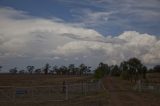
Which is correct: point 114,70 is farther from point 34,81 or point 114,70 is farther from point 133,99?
point 133,99

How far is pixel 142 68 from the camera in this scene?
80312 millimetres

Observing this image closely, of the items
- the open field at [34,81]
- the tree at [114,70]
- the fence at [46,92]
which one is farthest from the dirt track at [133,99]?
the tree at [114,70]

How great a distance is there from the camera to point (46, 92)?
41031 mm

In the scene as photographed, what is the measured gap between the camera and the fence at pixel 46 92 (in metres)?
32.7

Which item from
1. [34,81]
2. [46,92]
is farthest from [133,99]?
[34,81]

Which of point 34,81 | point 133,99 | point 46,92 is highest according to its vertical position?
point 34,81

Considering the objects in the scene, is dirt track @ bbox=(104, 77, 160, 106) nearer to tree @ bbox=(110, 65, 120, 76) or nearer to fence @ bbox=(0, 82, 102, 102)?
fence @ bbox=(0, 82, 102, 102)

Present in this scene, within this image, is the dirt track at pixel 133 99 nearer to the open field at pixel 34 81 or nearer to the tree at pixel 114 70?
the open field at pixel 34 81

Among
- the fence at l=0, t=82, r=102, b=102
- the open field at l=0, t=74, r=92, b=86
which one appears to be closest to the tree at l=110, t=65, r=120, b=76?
the open field at l=0, t=74, r=92, b=86

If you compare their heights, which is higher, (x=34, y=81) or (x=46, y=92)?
(x=34, y=81)

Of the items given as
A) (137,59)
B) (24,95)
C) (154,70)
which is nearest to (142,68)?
(137,59)

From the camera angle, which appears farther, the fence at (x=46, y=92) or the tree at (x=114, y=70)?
the tree at (x=114, y=70)

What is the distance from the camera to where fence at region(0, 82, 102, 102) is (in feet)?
107

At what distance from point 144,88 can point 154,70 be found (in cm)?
Answer: 13309
